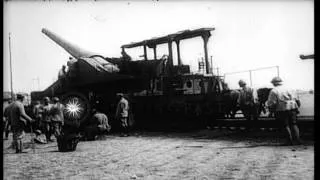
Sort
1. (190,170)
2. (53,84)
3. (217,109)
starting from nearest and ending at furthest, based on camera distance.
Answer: (190,170), (217,109), (53,84)

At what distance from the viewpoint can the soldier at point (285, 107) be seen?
806 centimetres

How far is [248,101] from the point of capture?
35.4ft

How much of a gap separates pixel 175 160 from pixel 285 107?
9.21ft

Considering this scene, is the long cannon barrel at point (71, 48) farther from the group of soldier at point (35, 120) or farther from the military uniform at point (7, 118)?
the military uniform at point (7, 118)

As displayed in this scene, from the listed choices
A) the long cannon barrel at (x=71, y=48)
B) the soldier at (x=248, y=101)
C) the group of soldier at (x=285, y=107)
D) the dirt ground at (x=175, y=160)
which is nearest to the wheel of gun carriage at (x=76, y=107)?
the long cannon barrel at (x=71, y=48)

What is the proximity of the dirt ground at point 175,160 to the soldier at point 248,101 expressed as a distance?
2.81ft

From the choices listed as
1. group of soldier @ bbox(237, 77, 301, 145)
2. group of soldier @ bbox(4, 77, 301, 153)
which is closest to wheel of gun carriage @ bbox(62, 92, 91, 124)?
group of soldier @ bbox(4, 77, 301, 153)

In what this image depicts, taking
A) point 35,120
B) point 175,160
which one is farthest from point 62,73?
point 175,160

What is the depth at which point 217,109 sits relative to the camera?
39.8 feet

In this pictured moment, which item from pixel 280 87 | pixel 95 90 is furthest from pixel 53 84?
pixel 280 87

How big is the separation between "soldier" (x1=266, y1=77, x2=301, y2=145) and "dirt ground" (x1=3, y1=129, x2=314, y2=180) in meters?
0.41

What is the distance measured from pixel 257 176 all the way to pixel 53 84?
10.8 metres

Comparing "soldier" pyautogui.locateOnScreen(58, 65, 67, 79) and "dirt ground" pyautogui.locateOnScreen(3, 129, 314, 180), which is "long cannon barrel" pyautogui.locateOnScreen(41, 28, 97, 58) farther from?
"dirt ground" pyautogui.locateOnScreen(3, 129, 314, 180)

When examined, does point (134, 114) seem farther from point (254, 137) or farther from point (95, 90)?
point (254, 137)
